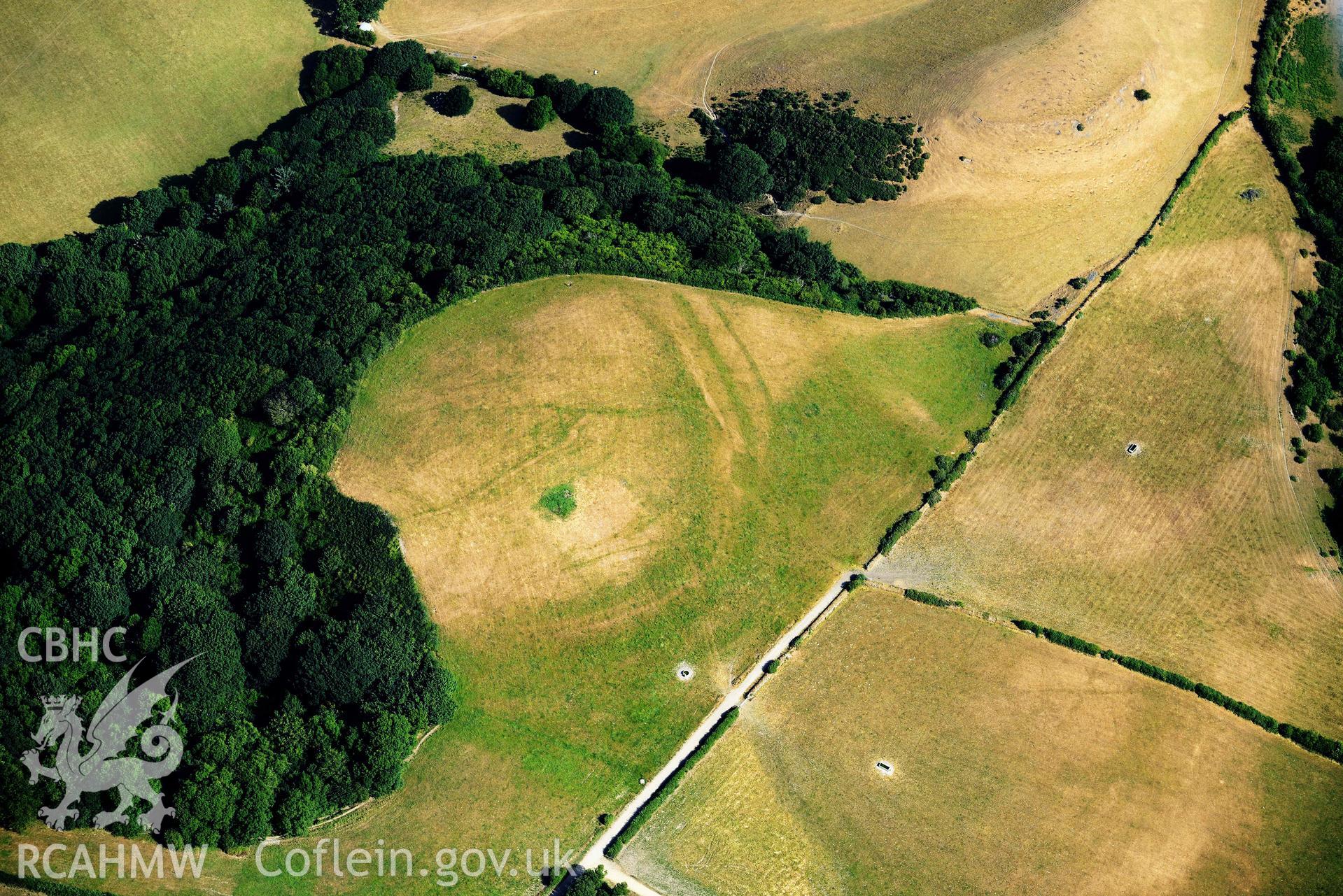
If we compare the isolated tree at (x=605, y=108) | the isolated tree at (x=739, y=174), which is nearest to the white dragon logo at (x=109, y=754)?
the isolated tree at (x=739, y=174)

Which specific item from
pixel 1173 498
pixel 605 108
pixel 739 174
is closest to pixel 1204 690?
pixel 1173 498

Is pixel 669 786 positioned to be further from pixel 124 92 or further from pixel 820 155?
pixel 124 92

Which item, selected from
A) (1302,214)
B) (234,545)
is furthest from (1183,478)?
(234,545)

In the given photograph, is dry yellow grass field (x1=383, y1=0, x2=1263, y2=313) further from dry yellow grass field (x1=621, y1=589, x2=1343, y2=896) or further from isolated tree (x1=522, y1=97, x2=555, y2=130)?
dry yellow grass field (x1=621, y1=589, x2=1343, y2=896)

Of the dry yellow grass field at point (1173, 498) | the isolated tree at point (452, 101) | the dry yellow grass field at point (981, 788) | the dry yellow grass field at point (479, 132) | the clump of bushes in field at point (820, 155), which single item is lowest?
the dry yellow grass field at point (981, 788)

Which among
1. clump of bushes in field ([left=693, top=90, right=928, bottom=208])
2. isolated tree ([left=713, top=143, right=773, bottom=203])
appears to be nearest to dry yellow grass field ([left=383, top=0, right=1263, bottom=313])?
clump of bushes in field ([left=693, top=90, right=928, bottom=208])

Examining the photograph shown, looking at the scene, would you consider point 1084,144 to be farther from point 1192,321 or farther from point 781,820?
point 781,820

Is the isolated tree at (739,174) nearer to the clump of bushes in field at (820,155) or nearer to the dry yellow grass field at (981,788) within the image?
the clump of bushes in field at (820,155)
